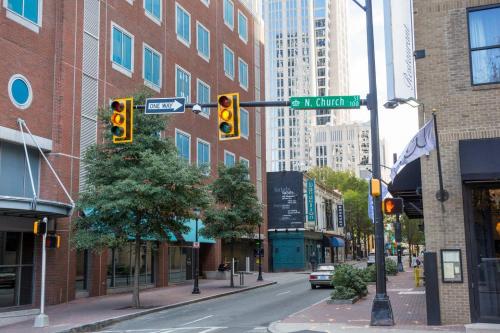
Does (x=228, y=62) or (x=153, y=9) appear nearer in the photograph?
(x=153, y=9)

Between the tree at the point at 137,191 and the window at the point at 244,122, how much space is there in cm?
2602

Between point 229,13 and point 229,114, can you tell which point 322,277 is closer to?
point 229,114

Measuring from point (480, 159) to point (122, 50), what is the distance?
21.8m

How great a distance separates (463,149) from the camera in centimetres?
1456

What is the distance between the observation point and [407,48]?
14992 mm

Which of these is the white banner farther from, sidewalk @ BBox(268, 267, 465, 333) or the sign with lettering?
the sign with lettering

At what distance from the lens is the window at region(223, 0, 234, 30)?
47719 mm

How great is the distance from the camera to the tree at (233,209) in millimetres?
32844

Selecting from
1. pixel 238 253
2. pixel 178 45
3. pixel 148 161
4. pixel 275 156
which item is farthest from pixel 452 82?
pixel 275 156

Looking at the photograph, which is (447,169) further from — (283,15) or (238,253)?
(283,15)

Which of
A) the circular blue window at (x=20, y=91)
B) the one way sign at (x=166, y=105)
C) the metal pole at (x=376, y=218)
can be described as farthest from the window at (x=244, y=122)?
the metal pole at (x=376, y=218)

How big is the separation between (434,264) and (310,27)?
6890 inches

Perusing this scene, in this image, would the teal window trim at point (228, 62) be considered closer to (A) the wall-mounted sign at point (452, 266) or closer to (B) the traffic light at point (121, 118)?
(B) the traffic light at point (121, 118)

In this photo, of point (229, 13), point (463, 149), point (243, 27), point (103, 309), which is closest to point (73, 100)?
point (103, 309)
